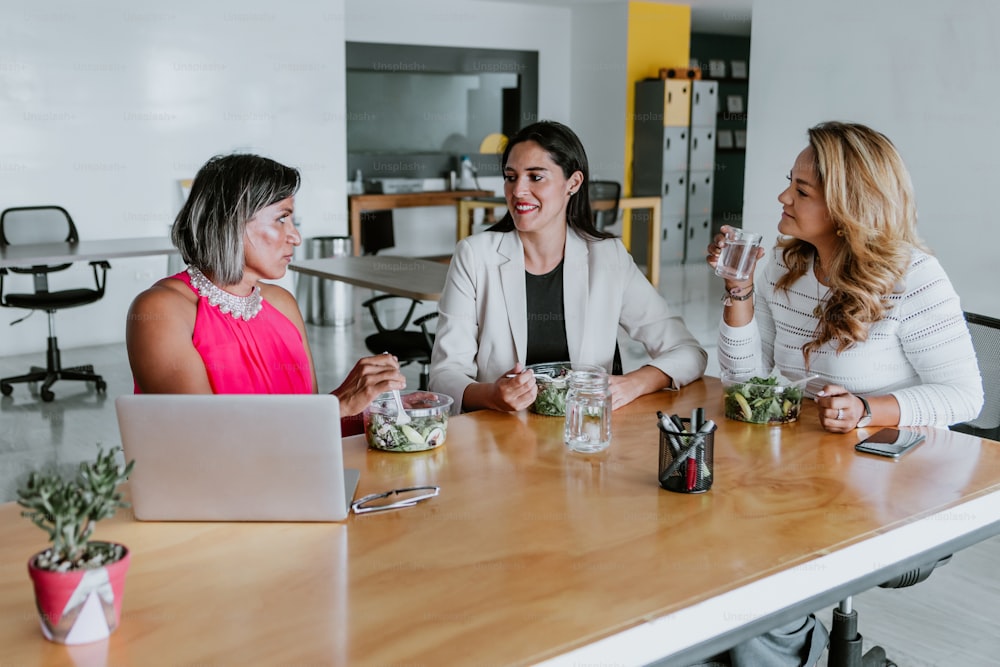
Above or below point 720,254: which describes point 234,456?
below

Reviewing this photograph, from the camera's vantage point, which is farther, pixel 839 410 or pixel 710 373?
pixel 710 373

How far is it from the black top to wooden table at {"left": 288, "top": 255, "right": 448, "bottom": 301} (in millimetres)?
1491

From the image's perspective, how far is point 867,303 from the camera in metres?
2.27

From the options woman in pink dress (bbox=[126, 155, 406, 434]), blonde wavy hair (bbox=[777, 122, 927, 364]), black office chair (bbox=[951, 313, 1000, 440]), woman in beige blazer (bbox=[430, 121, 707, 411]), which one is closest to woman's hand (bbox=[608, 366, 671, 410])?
woman in beige blazer (bbox=[430, 121, 707, 411])

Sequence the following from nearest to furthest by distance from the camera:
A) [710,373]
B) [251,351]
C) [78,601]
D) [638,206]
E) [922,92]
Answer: [78,601], [251,351], [922,92], [710,373], [638,206]

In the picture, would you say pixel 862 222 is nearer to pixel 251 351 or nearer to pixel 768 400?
pixel 768 400

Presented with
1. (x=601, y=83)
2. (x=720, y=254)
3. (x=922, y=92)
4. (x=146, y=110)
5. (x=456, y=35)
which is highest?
(x=456, y=35)

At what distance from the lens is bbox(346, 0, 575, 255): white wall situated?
955 cm

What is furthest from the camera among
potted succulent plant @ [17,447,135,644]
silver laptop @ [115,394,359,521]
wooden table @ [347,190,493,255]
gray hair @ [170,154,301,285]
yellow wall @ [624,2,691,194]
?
yellow wall @ [624,2,691,194]

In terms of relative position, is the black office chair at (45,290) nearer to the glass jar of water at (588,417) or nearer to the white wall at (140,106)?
the white wall at (140,106)

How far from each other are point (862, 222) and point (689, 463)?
906 mm

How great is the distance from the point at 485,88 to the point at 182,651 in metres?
9.81

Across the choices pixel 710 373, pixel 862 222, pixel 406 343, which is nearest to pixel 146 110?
pixel 406 343

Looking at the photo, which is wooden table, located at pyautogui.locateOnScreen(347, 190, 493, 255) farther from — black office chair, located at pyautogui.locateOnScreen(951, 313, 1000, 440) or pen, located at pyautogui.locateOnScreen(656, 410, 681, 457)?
pen, located at pyautogui.locateOnScreen(656, 410, 681, 457)
